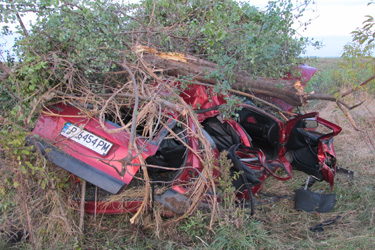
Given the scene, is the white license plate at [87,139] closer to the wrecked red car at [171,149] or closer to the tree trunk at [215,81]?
the wrecked red car at [171,149]

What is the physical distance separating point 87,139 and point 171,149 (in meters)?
1.15

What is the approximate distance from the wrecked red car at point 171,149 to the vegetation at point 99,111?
0.20 meters

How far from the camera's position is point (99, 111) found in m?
3.28

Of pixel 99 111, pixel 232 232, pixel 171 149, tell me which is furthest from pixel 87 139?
pixel 232 232

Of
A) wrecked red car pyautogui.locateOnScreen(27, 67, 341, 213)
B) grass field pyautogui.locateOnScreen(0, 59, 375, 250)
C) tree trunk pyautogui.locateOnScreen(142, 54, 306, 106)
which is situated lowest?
grass field pyautogui.locateOnScreen(0, 59, 375, 250)

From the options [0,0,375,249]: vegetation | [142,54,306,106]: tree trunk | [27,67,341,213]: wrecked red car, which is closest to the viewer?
[27,67,341,213]: wrecked red car

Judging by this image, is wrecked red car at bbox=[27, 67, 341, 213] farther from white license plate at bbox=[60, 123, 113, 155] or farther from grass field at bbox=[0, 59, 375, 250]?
grass field at bbox=[0, 59, 375, 250]

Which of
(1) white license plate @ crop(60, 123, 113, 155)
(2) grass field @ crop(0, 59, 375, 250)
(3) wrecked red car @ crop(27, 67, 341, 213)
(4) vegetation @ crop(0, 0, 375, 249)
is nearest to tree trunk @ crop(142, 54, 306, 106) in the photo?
(4) vegetation @ crop(0, 0, 375, 249)

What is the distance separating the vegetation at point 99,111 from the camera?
3170mm

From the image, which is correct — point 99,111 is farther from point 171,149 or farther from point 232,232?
point 232,232

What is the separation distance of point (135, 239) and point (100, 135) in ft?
3.83

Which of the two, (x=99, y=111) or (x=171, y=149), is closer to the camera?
(x=99, y=111)

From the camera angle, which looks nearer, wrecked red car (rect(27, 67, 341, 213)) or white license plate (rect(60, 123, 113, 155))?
wrecked red car (rect(27, 67, 341, 213))

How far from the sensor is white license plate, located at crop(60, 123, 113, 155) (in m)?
3.18
